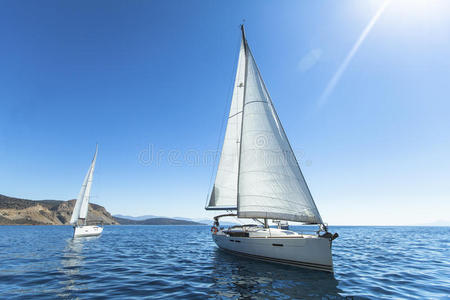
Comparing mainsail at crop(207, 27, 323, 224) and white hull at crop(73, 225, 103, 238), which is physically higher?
mainsail at crop(207, 27, 323, 224)

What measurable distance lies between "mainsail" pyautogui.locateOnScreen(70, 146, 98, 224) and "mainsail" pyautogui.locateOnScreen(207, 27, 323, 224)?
3305 centimetres

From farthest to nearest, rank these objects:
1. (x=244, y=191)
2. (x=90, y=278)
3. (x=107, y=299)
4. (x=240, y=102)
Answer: (x=240, y=102), (x=244, y=191), (x=90, y=278), (x=107, y=299)

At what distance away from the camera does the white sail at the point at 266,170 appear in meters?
13.7

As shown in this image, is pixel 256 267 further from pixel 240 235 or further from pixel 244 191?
pixel 244 191

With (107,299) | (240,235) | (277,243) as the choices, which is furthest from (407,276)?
(107,299)

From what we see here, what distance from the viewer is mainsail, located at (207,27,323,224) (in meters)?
13.7

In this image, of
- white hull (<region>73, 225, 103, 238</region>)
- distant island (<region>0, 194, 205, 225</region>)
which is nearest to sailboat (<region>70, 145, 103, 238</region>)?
white hull (<region>73, 225, 103, 238</region>)

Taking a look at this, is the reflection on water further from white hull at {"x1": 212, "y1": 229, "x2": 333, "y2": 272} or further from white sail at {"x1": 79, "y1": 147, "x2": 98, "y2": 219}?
white sail at {"x1": 79, "y1": 147, "x2": 98, "y2": 219}

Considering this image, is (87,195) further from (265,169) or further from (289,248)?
(289,248)

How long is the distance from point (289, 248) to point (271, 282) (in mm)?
3099

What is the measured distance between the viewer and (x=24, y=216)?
12081 centimetres

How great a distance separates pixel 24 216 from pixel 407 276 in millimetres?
168764

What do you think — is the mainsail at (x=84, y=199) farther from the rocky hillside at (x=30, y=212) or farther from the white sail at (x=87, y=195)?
the rocky hillside at (x=30, y=212)

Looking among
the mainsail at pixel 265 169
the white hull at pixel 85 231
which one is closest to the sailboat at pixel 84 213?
the white hull at pixel 85 231
